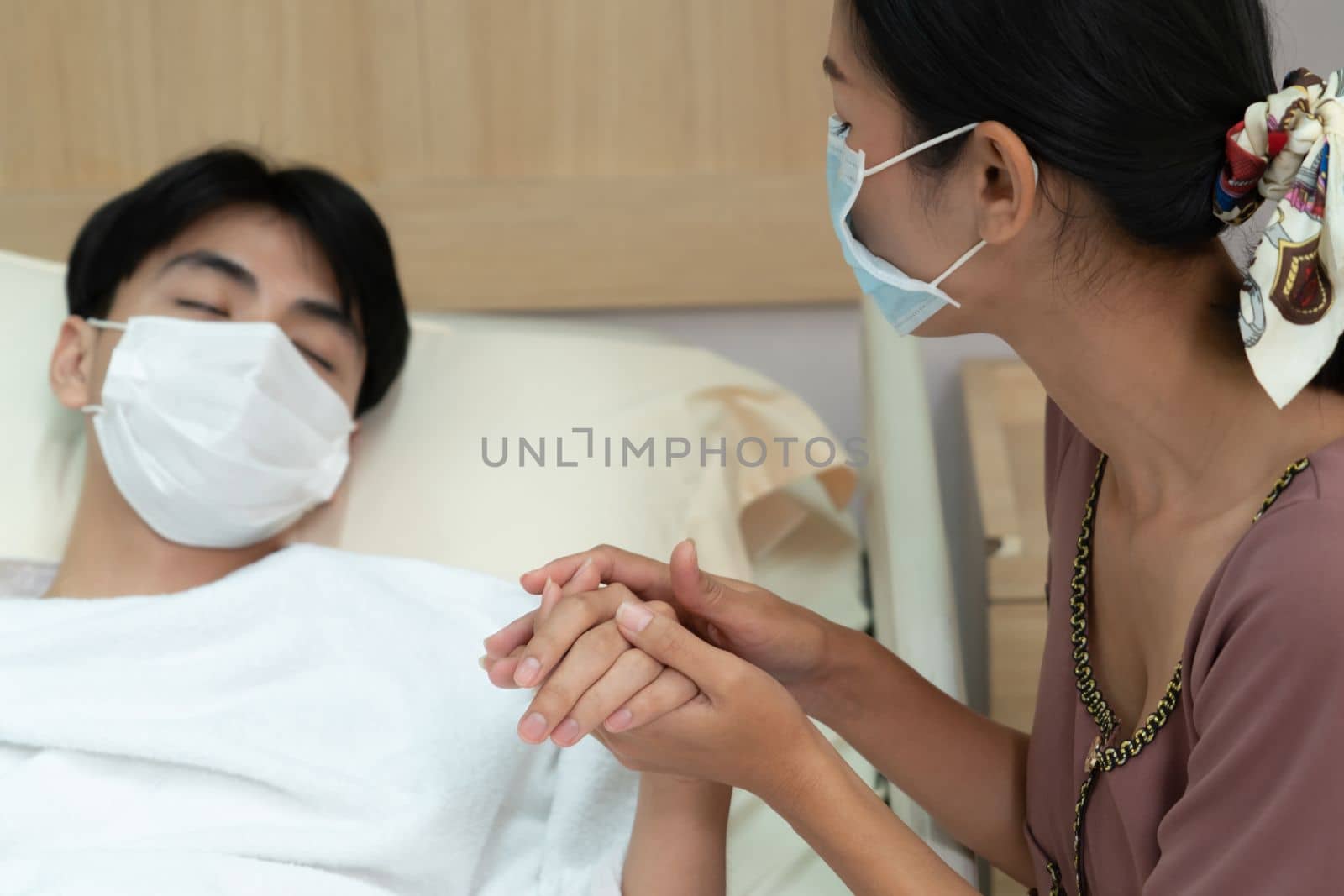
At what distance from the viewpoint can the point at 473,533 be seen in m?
1.49

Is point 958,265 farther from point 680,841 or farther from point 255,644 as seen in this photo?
point 255,644

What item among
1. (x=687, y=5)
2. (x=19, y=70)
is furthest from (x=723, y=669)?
(x=19, y=70)

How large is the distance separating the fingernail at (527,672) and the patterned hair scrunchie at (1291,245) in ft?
1.71

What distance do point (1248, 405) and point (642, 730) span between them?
1.56 feet

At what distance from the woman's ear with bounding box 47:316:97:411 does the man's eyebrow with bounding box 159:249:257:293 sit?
0.12m

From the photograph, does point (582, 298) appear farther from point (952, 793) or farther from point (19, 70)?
point (952, 793)

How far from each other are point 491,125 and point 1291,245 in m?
1.32

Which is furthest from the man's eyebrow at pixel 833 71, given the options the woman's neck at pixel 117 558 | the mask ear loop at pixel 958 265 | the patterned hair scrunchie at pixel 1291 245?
the woman's neck at pixel 117 558

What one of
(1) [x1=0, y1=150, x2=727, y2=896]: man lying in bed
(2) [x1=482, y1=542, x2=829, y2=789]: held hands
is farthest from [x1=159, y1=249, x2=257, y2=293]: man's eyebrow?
(2) [x1=482, y1=542, x2=829, y2=789]: held hands

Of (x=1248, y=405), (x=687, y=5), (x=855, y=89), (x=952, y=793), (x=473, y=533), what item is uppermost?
(x=687, y=5)

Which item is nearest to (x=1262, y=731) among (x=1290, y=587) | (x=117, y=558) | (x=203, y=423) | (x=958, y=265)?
(x=1290, y=587)

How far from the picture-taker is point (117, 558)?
141 centimetres

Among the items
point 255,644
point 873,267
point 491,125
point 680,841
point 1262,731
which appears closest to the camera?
point 1262,731

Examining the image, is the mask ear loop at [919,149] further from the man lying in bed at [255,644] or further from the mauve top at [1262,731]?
the man lying in bed at [255,644]
